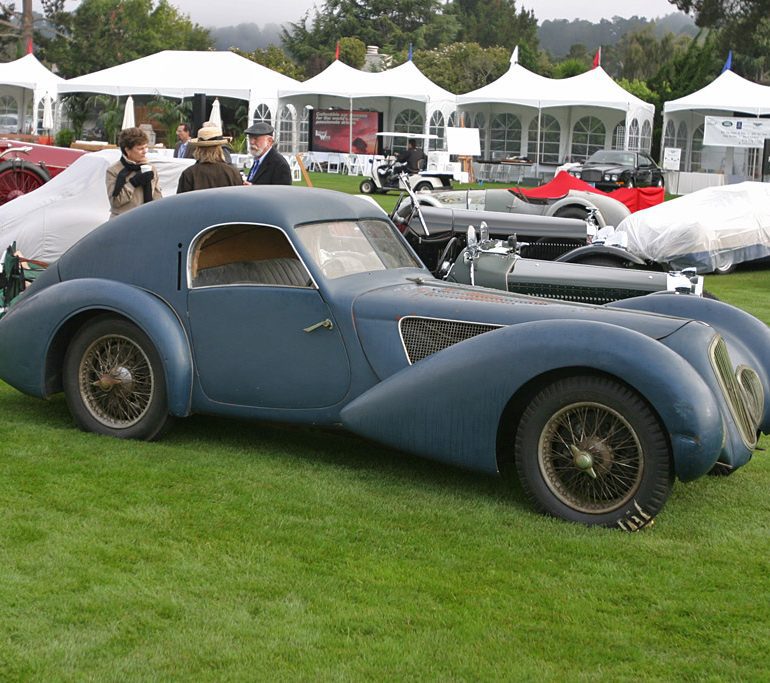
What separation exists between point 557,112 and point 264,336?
40638 millimetres

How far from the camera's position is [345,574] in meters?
4.37

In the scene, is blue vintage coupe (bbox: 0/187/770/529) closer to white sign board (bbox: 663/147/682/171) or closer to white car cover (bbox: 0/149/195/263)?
white car cover (bbox: 0/149/195/263)

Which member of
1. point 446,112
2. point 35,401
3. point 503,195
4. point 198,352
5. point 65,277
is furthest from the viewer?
point 446,112

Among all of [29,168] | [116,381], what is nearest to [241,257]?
[116,381]

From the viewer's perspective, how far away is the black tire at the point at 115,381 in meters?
6.11

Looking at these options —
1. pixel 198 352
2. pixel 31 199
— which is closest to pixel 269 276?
pixel 198 352

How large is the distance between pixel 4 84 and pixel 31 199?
124 feet

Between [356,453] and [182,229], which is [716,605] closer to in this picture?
[356,453]

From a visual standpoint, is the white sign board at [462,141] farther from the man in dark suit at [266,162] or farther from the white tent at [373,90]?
the man in dark suit at [266,162]

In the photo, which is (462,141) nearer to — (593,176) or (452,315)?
(593,176)

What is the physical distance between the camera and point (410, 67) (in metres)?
44.2

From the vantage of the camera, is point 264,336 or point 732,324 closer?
point 264,336

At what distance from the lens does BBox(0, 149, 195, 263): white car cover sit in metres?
11.1

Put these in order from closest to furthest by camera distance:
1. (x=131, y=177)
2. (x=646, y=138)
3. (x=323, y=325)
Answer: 1. (x=323, y=325)
2. (x=131, y=177)
3. (x=646, y=138)
